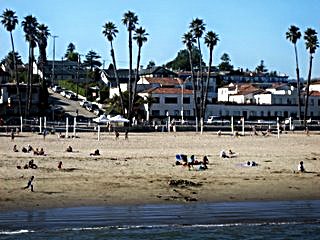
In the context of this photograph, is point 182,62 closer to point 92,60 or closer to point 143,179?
point 92,60

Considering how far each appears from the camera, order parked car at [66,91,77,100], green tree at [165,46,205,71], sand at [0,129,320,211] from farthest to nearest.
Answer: green tree at [165,46,205,71] < parked car at [66,91,77,100] < sand at [0,129,320,211]

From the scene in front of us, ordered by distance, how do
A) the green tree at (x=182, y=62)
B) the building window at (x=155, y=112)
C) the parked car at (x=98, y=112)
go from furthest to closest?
1. the green tree at (x=182, y=62)
2. the building window at (x=155, y=112)
3. the parked car at (x=98, y=112)

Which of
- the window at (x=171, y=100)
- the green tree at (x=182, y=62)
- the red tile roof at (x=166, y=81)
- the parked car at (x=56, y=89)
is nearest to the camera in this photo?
the window at (x=171, y=100)

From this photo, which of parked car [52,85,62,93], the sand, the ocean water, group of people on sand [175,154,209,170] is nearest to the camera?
the ocean water

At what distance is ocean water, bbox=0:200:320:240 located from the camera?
1667 centimetres

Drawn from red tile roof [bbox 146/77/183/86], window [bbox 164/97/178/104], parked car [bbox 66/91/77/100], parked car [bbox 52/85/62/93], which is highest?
red tile roof [bbox 146/77/183/86]

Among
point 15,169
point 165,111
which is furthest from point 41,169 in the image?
point 165,111

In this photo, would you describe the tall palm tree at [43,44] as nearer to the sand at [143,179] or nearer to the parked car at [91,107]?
the parked car at [91,107]

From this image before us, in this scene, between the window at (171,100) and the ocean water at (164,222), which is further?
the window at (171,100)

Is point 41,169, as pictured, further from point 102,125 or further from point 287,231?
point 102,125

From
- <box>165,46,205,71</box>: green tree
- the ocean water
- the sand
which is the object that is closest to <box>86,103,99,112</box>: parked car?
the sand

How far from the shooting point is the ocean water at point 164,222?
1667 centimetres

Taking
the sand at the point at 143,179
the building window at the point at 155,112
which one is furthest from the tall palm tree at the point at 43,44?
the sand at the point at 143,179

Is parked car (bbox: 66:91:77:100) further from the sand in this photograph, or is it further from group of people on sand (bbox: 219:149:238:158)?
group of people on sand (bbox: 219:149:238:158)
